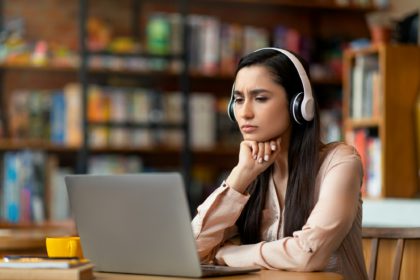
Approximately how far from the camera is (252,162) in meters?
2.06

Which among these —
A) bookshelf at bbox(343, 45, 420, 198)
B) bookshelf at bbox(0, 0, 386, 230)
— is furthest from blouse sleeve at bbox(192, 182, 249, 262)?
bookshelf at bbox(0, 0, 386, 230)

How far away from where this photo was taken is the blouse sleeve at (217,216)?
2.04 m

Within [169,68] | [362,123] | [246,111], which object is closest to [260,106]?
[246,111]

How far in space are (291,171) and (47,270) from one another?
2.32ft

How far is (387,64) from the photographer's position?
163 inches

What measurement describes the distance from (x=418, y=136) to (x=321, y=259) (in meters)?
2.37

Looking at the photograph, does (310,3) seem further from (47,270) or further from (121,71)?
(47,270)

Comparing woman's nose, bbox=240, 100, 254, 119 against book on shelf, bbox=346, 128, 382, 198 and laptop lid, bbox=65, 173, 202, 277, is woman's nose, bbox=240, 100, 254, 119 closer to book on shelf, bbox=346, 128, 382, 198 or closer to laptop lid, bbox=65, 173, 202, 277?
laptop lid, bbox=65, 173, 202, 277

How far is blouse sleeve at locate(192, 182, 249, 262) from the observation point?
2.04 meters

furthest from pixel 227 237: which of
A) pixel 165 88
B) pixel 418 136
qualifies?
pixel 165 88

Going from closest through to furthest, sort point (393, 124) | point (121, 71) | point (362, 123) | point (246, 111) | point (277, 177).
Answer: point (246, 111)
point (277, 177)
point (393, 124)
point (362, 123)
point (121, 71)

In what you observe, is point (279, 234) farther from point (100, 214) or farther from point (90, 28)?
point (90, 28)

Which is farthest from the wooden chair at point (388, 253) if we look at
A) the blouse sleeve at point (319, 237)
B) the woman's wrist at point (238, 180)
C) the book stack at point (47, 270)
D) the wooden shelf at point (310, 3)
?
the wooden shelf at point (310, 3)

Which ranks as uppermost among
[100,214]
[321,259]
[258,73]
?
[258,73]
